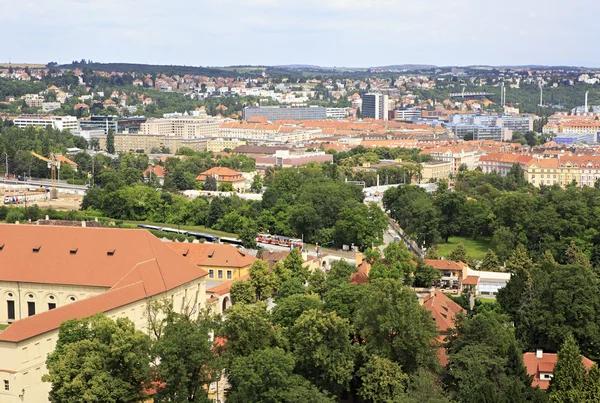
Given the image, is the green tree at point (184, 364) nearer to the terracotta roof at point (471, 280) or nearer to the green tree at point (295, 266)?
the green tree at point (295, 266)

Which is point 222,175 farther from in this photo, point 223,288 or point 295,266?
point 223,288

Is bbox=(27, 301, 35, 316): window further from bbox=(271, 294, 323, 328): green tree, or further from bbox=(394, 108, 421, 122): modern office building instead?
bbox=(394, 108, 421, 122): modern office building

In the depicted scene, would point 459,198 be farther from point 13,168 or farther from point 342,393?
point 13,168

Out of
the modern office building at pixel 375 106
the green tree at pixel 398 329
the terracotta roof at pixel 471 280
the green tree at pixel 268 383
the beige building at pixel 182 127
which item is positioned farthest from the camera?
the modern office building at pixel 375 106

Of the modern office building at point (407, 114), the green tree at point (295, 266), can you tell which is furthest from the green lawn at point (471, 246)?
the modern office building at point (407, 114)

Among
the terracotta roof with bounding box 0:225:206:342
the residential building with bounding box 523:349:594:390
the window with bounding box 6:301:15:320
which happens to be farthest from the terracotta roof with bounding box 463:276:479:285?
the window with bounding box 6:301:15:320

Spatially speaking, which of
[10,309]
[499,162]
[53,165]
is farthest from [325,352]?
[499,162]

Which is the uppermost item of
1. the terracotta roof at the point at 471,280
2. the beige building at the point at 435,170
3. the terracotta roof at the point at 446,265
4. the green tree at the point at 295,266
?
the green tree at the point at 295,266
